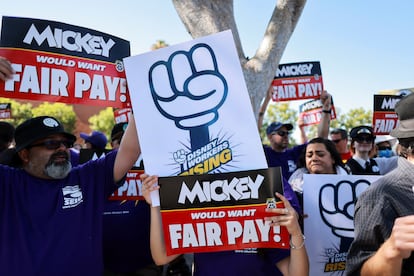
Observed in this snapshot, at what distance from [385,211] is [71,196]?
68.7 inches

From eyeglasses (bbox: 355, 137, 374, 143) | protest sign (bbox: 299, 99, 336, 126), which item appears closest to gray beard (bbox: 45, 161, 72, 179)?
eyeglasses (bbox: 355, 137, 374, 143)

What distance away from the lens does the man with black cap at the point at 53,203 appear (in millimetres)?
2146

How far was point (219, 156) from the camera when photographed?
2.05m

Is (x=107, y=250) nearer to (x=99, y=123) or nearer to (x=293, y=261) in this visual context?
(x=293, y=261)

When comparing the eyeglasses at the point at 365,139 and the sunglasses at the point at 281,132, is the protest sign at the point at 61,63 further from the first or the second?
the eyeglasses at the point at 365,139

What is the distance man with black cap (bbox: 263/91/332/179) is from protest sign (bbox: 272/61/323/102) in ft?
2.26

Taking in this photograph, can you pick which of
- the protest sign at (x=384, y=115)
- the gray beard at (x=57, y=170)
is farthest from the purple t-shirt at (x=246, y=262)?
the protest sign at (x=384, y=115)

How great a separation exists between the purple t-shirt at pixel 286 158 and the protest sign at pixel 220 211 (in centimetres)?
244

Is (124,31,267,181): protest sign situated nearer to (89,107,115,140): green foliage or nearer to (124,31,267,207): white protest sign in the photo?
(124,31,267,207): white protest sign

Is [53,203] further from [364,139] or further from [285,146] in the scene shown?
[364,139]

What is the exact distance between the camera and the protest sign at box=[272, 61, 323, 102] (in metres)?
6.12

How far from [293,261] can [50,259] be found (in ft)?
4.43

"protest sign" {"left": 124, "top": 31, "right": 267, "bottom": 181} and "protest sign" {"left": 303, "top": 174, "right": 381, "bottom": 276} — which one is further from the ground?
"protest sign" {"left": 124, "top": 31, "right": 267, "bottom": 181}

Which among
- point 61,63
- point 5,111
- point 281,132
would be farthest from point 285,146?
point 5,111
